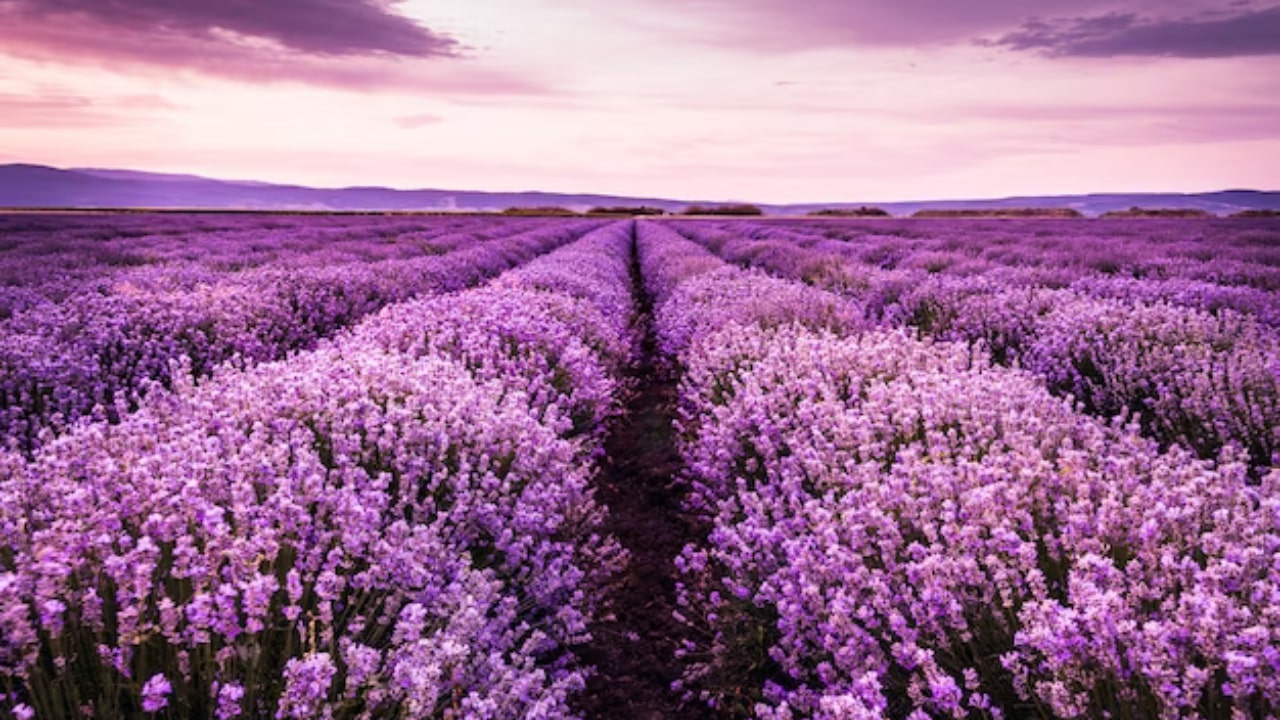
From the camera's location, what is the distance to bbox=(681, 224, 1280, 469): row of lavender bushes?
4203mm

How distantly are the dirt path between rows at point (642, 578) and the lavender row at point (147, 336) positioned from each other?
86.3 inches

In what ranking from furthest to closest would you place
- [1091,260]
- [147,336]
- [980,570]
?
[1091,260]
[147,336]
[980,570]

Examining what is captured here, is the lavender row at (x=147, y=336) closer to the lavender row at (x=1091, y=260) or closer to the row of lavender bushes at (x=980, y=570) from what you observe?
the row of lavender bushes at (x=980, y=570)

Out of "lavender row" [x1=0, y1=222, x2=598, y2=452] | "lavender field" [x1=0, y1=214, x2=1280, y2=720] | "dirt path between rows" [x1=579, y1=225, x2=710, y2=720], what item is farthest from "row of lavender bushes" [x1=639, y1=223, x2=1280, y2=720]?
"lavender row" [x1=0, y1=222, x2=598, y2=452]

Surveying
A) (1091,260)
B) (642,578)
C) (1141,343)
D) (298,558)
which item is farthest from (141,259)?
(1091,260)

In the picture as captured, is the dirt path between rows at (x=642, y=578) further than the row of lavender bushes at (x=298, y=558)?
Yes

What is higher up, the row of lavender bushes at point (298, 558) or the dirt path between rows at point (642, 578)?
the row of lavender bushes at point (298, 558)

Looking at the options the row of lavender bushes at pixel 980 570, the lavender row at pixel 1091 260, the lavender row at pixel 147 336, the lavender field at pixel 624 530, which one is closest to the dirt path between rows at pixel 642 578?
the lavender field at pixel 624 530

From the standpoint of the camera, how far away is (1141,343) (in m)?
5.54

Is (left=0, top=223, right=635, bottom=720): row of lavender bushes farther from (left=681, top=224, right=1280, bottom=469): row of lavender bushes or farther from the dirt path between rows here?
(left=681, top=224, right=1280, bottom=469): row of lavender bushes

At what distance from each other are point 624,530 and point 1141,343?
12.1ft

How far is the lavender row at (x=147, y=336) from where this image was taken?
15.2ft

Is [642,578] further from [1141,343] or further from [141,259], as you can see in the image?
[141,259]

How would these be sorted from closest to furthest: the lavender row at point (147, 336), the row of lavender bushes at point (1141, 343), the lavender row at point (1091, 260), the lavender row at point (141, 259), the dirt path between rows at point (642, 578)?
the dirt path between rows at point (642, 578), the row of lavender bushes at point (1141, 343), the lavender row at point (147, 336), the lavender row at point (141, 259), the lavender row at point (1091, 260)
